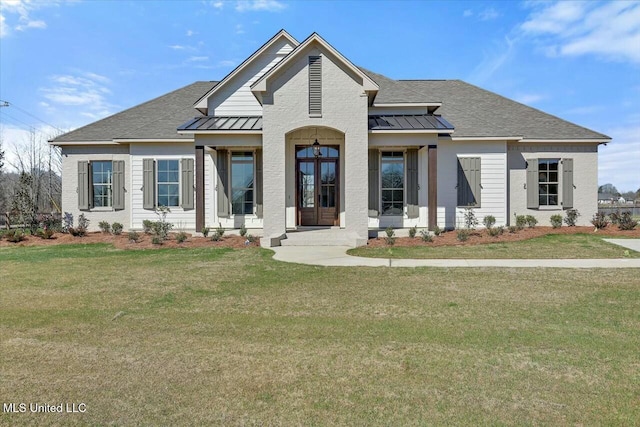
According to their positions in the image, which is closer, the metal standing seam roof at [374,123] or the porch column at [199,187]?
the metal standing seam roof at [374,123]

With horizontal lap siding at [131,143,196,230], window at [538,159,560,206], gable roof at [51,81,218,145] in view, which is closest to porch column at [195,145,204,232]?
gable roof at [51,81,218,145]

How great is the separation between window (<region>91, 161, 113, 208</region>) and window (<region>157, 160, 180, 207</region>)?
250 centimetres

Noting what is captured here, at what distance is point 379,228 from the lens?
48.6 feet

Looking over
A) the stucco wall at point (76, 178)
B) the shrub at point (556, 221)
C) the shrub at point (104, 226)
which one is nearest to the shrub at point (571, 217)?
the shrub at point (556, 221)

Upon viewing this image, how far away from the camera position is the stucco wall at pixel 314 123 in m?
12.1

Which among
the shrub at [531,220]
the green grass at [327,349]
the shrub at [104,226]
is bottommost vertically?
the green grass at [327,349]

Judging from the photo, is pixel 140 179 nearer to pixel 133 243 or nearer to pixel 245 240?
pixel 133 243

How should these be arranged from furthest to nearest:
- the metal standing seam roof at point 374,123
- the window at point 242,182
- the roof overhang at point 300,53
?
the window at point 242,182, the metal standing seam roof at point 374,123, the roof overhang at point 300,53

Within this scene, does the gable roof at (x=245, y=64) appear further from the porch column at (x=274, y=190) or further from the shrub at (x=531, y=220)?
the shrub at (x=531, y=220)

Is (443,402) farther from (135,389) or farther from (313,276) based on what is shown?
(313,276)

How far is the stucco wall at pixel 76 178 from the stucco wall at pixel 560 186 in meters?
16.6

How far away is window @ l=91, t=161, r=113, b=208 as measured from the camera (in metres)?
16.1

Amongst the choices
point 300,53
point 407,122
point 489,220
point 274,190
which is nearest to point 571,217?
point 489,220

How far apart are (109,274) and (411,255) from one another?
23.9ft
